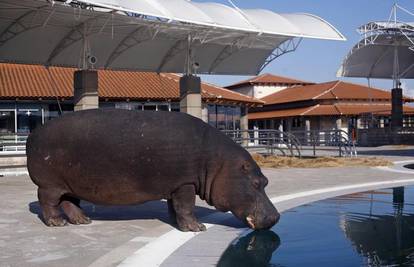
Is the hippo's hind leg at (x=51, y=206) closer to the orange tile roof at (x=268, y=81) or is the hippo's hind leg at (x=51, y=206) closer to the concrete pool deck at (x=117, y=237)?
the concrete pool deck at (x=117, y=237)

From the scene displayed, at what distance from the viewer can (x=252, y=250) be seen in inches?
275

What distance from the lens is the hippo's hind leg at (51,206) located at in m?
8.02

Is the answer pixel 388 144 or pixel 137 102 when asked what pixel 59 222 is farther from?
pixel 388 144

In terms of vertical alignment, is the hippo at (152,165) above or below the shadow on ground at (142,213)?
above

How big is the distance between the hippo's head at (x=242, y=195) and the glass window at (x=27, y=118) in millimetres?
21995

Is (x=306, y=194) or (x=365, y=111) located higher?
(x=365, y=111)

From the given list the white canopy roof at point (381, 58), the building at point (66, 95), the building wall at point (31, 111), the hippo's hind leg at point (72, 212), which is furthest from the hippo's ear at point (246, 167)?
the white canopy roof at point (381, 58)

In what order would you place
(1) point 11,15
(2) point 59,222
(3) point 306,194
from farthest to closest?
(1) point 11,15
(3) point 306,194
(2) point 59,222

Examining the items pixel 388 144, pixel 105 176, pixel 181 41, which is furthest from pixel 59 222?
pixel 388 144

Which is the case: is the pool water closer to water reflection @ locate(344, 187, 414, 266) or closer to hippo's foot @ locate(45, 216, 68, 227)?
water reflection @ locate(344, 187, 414, 266)

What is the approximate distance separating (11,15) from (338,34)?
44.7ft

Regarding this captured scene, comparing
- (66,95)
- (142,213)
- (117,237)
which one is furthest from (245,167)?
(66,95)

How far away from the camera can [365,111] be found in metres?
46.6

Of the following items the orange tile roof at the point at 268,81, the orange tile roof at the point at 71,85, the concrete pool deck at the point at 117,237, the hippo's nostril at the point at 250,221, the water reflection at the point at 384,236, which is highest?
the orange tile roof at the point at 268,81
